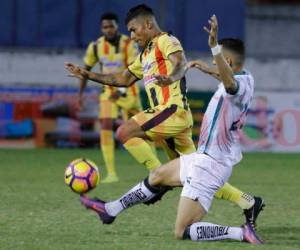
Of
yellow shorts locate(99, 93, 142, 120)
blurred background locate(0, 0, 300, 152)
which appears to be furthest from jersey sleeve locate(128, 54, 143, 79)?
blurred background locate(0, 0, 300, 152)

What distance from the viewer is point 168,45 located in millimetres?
9133

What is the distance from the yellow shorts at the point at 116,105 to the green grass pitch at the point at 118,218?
0.91m

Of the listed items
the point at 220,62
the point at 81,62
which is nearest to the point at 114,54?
the point at 220,62

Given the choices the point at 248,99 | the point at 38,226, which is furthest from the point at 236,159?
the point at 38,226

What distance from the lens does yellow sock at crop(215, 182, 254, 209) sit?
846 cm

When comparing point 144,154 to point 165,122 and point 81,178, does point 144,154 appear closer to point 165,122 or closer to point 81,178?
point 165,122

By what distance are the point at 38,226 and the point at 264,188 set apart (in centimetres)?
477

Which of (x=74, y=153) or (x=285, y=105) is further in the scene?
(x=285, y=105)

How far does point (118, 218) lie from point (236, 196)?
4.16ft

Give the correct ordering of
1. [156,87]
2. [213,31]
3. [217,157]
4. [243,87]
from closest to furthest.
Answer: [213,31], [243,87], [217,157], [156,87]

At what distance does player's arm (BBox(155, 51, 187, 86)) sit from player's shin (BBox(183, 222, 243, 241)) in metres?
1.12

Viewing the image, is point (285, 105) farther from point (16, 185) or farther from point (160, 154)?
point (16, 185)

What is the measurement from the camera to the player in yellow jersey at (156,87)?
9.05 meters

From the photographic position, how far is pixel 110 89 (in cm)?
1388
